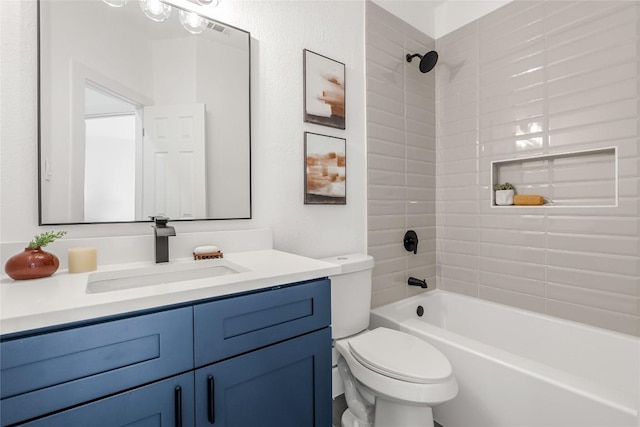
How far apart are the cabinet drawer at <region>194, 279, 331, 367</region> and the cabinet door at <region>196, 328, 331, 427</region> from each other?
30 mm

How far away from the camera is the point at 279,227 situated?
5.21 ft

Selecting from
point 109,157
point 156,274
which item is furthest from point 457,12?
point 156,274

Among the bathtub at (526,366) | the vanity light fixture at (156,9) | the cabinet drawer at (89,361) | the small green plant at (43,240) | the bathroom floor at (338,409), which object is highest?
the vanity light fixture at (156,9)

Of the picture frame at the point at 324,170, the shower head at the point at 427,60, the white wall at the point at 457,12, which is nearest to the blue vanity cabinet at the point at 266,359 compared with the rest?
the picture frame at the point at 324,170

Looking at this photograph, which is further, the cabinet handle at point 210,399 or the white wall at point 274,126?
the white wall at point 274,126

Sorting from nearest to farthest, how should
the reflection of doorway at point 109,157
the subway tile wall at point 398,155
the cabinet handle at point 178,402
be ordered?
the cabinet handle at point 178,402
the reflection of doorway at point 109,157
the subway tile wall at point 398,155

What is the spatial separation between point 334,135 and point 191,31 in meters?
0.88

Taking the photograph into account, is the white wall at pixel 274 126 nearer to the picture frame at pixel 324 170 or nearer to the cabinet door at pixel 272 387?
the picture frame at pixel 324 170

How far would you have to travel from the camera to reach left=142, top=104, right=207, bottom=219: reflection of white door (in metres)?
1.22

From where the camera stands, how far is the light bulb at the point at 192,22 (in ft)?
4.31

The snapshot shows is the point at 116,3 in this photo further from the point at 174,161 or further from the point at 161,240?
the point at 161,240

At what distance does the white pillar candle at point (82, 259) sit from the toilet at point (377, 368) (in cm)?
97

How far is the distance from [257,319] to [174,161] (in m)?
0.80

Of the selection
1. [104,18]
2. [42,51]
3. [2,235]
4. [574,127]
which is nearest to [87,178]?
[2,235]
